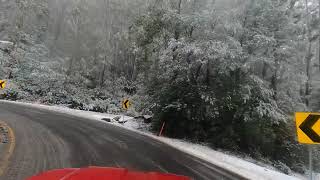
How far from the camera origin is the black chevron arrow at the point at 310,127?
6395 millimetres

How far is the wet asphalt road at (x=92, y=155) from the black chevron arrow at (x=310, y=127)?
3486 mm

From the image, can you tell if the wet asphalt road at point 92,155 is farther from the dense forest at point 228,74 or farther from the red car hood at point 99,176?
the dense forest at point 228,74

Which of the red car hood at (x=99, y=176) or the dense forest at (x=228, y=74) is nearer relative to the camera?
the red car hood at (x=99, y=176)

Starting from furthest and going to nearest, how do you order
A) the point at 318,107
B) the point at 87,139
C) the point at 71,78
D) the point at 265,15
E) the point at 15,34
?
the point at 15,34
the point at 71,78
the point at 318,107
the point at 265,15
the point at 87,139

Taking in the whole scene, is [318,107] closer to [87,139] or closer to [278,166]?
[278,166]

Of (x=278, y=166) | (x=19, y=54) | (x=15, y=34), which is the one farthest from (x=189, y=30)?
(x=15, y=34)

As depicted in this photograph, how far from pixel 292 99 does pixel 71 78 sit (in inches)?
964

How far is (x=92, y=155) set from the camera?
1048cm

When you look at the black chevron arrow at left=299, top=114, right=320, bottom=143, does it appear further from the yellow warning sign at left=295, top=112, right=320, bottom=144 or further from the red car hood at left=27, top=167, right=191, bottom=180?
the red car hood at left=27, top=167, right=191, bottom=180

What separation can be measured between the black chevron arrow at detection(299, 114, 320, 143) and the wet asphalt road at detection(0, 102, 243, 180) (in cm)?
349

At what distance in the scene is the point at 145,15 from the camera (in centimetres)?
2119

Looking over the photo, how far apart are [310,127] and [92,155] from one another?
267 inches


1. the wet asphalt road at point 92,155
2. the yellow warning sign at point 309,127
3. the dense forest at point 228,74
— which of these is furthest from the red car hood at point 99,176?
the dense forest at point 228,74

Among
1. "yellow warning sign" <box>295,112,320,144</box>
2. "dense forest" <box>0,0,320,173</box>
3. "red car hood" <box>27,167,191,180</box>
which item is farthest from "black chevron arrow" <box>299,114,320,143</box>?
"dense forest" <box>0,0,320,173</box>
